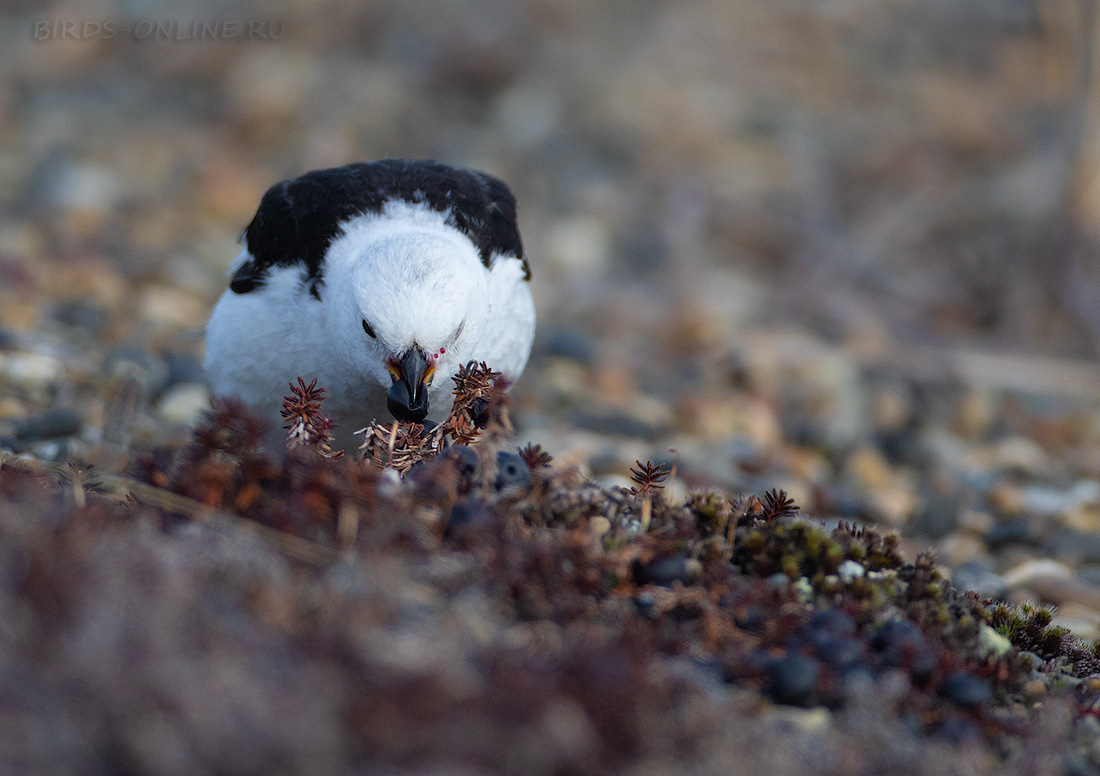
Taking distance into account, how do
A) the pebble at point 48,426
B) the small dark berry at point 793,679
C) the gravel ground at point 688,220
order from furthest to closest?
1. the gravel ground at point 688,220
2. the pebble at point 48,426
3. the small dark berry at point 793,679

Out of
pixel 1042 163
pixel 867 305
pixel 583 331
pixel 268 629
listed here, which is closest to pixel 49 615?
pixel 268 629

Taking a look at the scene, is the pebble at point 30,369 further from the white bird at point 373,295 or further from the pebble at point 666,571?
the pebble at point 666,571

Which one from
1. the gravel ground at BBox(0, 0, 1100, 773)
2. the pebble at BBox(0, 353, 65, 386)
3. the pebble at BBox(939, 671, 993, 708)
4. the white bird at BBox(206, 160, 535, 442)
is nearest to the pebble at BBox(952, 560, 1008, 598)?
the gravel ground at BBox(0, 0, 1100, 773)

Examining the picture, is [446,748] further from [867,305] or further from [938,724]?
[867,305]

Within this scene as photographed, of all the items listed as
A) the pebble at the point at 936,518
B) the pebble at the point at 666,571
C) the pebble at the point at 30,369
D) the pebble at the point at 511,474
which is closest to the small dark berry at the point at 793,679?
the pebble at the point at 666,571

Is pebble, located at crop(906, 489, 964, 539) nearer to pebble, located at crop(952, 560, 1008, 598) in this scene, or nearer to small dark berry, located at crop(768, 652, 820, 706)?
pebble, located at crop(952, 560, 1008, 598)

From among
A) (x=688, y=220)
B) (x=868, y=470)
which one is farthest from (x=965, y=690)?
(x=688, y=220)

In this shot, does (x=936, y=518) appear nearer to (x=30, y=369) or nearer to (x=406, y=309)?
(x=406, y=309)
